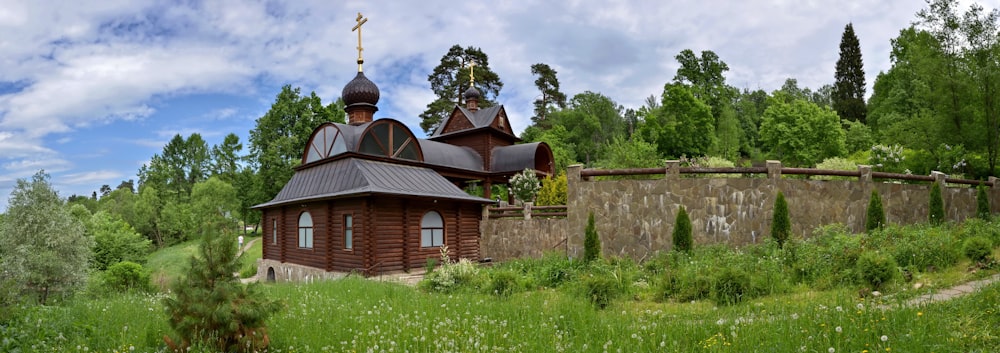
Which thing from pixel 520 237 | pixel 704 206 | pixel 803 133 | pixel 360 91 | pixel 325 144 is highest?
pixel 360 91

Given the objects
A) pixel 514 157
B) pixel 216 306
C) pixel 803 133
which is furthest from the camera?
pixel 803 133

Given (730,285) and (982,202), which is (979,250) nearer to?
(730,285)

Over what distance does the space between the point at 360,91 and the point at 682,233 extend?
1503 centimetres

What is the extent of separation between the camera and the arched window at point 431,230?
17.4m

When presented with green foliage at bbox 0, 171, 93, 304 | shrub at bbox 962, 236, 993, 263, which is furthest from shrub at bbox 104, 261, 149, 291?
shrub at bbox 962, 236, 993, 263

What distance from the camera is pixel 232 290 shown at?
509 cm

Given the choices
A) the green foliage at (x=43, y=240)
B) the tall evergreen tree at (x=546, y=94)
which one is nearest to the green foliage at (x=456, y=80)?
the tall evergreen tree at (x=546, y=94)

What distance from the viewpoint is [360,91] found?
22.9 m

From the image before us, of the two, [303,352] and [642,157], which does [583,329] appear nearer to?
[303,352]

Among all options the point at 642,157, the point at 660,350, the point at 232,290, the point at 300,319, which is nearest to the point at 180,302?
the point at 232,290

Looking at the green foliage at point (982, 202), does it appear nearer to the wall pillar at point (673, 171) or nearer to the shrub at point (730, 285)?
the wall pillar at point (673, 171)

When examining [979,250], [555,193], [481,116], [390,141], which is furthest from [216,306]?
[481,116]

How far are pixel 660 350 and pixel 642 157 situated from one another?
Result: 2213 centimetres

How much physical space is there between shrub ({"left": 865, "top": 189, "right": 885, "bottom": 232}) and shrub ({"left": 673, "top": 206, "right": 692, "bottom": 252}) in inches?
183
